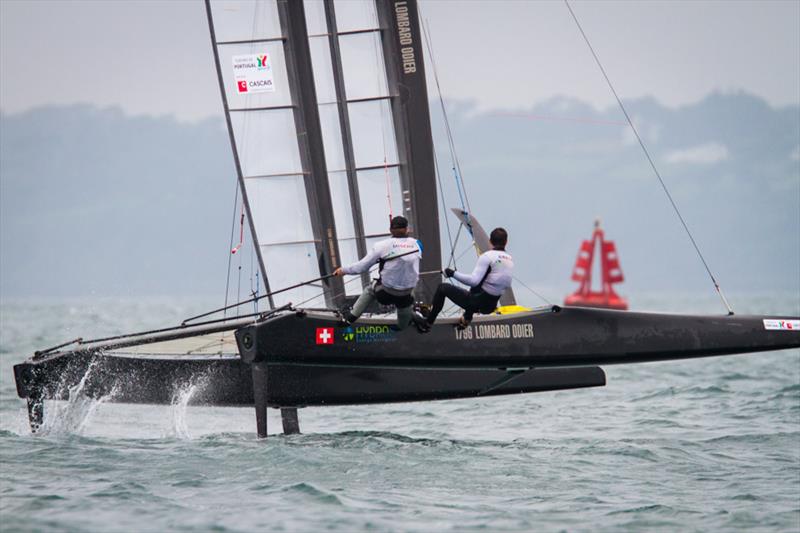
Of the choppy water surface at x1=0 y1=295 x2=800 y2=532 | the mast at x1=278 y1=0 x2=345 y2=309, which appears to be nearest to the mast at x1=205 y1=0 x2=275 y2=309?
the mast at x1=278 y1=0 x2=345 y2=309

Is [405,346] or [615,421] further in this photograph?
[615,421]

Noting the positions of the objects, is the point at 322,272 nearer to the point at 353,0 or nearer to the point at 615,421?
the point at 353,0

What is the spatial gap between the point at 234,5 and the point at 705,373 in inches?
530

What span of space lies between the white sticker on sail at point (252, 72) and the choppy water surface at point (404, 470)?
3.17 meters

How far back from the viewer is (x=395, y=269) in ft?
31.9

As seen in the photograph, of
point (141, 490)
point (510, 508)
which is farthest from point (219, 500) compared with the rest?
point (510, 508)

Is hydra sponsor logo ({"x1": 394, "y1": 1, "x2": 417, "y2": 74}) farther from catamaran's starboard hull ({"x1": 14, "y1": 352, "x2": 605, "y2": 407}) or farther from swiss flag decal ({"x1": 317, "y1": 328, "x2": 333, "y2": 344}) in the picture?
swiss flag decal ({"x1": 317, "y1": 328, "x2": 333, "y2": 344})

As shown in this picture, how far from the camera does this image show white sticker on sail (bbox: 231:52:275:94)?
1198cm

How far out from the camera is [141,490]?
8.54 meters

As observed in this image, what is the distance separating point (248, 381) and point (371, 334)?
5.03ft

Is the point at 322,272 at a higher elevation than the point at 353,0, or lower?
lower

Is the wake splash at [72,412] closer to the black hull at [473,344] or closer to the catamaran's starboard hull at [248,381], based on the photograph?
the catamaran's starboard hull at [248,381]

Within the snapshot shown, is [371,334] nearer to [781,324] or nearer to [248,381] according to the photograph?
[248,381]

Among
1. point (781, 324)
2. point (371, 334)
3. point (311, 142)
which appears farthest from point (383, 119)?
point (781, 324)
